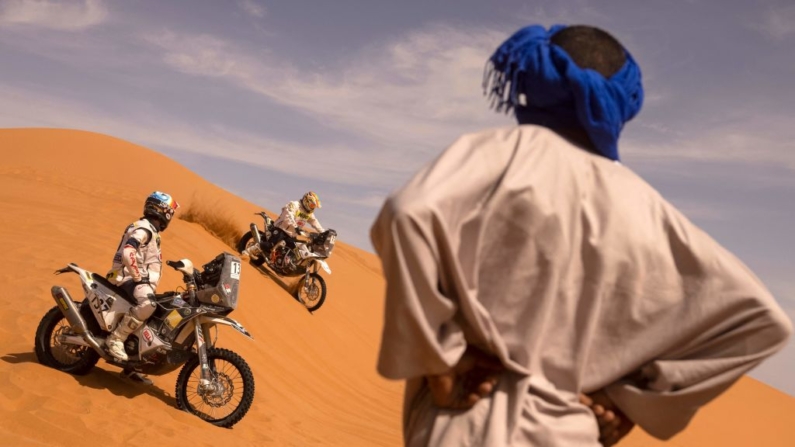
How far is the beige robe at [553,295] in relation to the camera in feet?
7.04

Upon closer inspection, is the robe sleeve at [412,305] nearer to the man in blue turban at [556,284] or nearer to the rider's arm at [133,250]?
the man in blue turban at [556,284]

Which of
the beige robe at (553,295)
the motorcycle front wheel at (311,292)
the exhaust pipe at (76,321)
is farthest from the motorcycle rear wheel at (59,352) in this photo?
the motorcycle front wheel at (311,292)

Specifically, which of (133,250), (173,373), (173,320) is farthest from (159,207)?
(173,373)

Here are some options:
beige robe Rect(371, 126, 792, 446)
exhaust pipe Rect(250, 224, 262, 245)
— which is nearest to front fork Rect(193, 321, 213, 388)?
beige robe Rect(371, 126, 792, 446)

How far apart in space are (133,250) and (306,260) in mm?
8372

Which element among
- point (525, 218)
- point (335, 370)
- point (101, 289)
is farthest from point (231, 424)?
point (525, 218)

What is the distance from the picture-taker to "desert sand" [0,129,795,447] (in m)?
8.25

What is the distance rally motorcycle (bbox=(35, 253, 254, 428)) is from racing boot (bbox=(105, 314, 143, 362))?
0.15 feet

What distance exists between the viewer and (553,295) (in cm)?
225

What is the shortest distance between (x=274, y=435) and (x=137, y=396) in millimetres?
1704

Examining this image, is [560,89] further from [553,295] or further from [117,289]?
[117,289]

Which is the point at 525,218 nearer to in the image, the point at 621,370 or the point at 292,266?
the point at 621,370

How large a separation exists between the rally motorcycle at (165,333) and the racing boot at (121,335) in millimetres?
47

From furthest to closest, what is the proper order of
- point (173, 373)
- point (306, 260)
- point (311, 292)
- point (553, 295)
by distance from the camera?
point (311, 292), point (306, 260), point (173, 373), point (553, 295)
